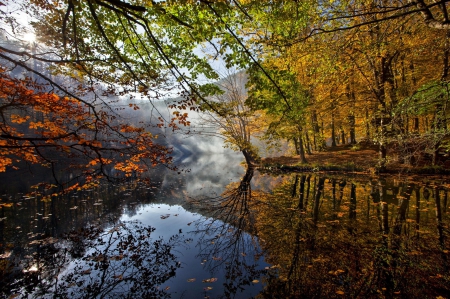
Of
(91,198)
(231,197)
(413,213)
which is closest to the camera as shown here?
(413,213)

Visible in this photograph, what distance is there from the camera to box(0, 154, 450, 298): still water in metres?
3.36

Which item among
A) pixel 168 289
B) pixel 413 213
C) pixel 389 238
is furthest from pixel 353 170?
pixel 168 289

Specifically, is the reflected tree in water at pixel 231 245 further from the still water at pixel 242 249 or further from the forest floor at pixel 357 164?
the forest floor at pixel 357 164

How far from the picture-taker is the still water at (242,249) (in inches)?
132

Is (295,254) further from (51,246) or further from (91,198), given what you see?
(91,198)

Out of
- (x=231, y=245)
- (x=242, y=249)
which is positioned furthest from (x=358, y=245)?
(x=231, y=245)

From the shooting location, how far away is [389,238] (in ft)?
14.6

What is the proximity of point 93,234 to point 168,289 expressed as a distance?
3923 mm

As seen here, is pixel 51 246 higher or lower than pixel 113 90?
lower

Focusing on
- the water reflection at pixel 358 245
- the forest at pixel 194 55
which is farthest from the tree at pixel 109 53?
the water reflection at pixel 358 245

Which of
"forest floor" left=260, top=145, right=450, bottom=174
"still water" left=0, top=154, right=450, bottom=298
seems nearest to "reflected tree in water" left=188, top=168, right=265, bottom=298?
"still water" left=0, top=154, right=450, bottom=298

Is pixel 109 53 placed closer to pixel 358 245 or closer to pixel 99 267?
pixel 99 267

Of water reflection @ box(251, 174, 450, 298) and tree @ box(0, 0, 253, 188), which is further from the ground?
tree @ box(0, 0, 253, 188)

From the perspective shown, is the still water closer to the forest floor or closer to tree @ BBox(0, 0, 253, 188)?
tree @ BBox(0, 0, 253, 188)
